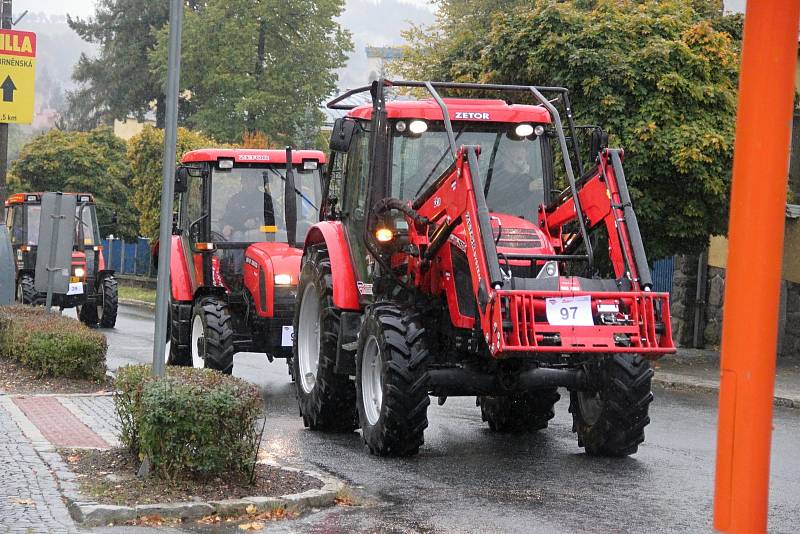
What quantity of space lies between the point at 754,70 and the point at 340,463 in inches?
294

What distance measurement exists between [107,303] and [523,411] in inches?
632

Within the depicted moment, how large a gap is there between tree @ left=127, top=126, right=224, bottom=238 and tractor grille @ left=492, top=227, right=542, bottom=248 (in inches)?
1227

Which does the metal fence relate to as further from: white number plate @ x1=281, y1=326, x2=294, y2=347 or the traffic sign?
white number plate @ x1=281, y1=326, x2=294, y2=347

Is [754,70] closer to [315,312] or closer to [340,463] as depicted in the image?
[340,463]

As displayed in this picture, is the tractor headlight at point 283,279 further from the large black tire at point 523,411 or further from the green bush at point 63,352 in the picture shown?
the large black tire at point 523,411

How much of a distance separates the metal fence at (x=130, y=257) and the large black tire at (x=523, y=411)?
36396mm

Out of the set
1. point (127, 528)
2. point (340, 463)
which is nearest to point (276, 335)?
point (340, 463)

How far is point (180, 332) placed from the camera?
52.2 feet

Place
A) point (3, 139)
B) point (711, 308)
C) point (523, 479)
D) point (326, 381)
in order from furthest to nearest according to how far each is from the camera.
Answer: point (711, 308)
point (3, 139)
point (326, 381)
point (523, 479)

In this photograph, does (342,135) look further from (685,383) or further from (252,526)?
(685,383)

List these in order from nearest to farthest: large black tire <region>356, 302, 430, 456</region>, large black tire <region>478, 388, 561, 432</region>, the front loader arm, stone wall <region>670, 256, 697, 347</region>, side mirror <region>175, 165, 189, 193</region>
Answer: the front loader arm → large black tire <region>356, 302, 430, 456</region> → large black tire <region>478, 388, 561, 432</region> → side mirror <region>175, 165, 189, 193</region> → stone wall <region>670, 256, 697, 347</region>

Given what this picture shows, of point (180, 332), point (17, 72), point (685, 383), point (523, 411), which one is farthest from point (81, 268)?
point (523, 411)

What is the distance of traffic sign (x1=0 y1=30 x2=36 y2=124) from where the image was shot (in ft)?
65.7

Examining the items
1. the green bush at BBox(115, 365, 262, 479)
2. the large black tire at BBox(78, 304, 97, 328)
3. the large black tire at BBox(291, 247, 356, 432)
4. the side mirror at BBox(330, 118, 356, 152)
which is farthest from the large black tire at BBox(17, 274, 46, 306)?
the green bush at BBox(115, 365, 262, 479)
